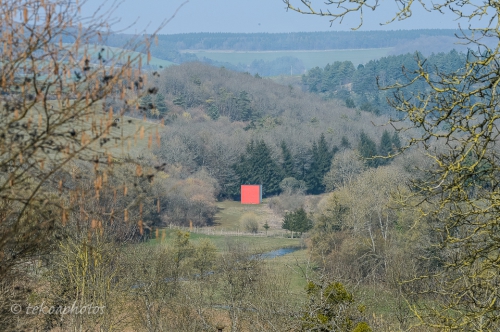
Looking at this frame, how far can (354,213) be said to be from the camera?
39438mm

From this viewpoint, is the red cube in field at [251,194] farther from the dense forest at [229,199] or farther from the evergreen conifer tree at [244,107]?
the evergreen conifer tree at [244,107]

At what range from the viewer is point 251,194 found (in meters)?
73.5

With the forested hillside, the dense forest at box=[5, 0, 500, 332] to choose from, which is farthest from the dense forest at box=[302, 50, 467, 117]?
the forested hillside

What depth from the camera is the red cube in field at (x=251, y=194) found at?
72.6 metres

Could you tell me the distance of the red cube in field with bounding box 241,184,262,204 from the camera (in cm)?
7256

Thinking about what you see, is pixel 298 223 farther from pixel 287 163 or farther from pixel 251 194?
pixel 287 163

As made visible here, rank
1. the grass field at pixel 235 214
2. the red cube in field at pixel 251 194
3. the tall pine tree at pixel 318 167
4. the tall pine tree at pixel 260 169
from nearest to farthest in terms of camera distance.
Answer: the grass field at pixel 235 214, the red cube in field at pixel 251 194, the tall pine tree at pixel 260 169, the tall pine tree at pixel 318 167

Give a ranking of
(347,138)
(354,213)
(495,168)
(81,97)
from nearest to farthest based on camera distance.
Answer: (81,97) < (495,168) < (354,213) < (347,138)

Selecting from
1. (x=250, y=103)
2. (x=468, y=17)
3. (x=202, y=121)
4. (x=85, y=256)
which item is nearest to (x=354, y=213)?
(x=85, y=256)

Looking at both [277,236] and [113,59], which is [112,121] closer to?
[113,59]

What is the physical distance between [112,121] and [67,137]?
0.33m

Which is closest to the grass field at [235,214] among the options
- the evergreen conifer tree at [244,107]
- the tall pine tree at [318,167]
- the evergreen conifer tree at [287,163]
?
the evergreen conifer tree at [287,163]

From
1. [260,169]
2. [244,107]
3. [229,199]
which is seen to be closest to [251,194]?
[229,199]

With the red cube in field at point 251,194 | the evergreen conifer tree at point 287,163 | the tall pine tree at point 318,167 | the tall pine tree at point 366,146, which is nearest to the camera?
the red cube in field at point 251,194
